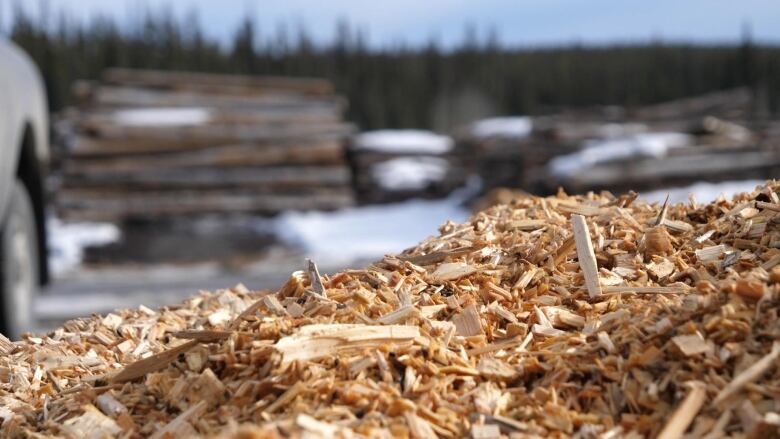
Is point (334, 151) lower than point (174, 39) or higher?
lower

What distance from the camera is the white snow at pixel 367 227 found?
1167cm

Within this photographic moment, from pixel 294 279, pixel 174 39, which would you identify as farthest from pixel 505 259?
pixel 174 39

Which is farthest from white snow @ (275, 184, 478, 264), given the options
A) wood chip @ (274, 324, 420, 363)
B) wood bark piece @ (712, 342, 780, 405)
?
wood bark piece @ (712, 342, 780, 405)

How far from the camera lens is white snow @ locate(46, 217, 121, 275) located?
11.9m

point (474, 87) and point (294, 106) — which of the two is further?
point (474, 87)

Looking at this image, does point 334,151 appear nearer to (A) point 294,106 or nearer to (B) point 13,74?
(A) point 294,106

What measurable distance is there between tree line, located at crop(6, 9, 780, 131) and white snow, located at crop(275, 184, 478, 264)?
812 cm

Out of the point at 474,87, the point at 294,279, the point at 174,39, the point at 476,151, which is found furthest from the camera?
the point at 474,87

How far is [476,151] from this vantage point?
53.2 feet

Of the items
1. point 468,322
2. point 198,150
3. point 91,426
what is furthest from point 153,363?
point 198,150

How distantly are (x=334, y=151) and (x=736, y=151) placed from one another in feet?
25.7

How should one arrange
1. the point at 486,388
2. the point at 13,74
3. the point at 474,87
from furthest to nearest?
the point at 474,87 → the point at 13,74 → the point at 486,388

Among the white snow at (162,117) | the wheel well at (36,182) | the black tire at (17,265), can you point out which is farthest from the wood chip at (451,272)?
the white snow at (162,117)

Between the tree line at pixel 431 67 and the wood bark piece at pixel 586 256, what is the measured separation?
19.8 m
